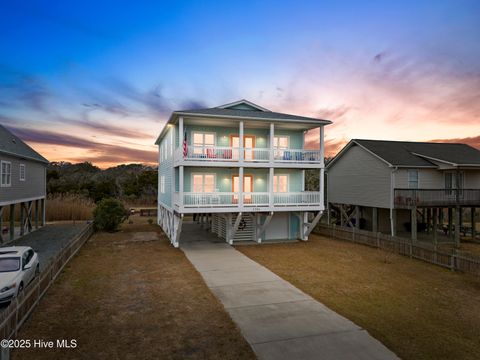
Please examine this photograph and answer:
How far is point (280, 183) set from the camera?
23.0 meters

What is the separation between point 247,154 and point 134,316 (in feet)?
47.1

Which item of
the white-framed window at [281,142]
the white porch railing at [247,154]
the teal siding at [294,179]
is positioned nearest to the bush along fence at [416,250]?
the teal siding at [294,179]

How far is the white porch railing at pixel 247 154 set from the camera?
19.2m

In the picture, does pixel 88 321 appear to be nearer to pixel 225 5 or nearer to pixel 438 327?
pixel 438 327

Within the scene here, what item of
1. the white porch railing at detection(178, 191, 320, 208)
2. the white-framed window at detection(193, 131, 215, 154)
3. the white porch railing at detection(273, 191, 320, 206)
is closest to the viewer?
the white porch railing at detection(178, 191, 320, 208)

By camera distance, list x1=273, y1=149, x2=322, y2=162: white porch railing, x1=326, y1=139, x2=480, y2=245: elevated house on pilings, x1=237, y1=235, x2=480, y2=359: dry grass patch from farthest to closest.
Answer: x1=326, y1=139, x2=480, y2=245: elevated house on pilings < x1=273, y1=149, x2=322, y2=162: white porch railing < x1=237, y1=235, x2=480, y2=359: dry grass patch

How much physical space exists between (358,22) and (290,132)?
8.24 metres

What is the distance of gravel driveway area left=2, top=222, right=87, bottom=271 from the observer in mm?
18281

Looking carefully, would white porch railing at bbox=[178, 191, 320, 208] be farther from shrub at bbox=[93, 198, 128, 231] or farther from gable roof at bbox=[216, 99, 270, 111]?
shrub at bbox=[93, 198, 128, 231]

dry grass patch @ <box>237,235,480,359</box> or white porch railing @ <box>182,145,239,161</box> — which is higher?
white porch railing @ <box>182,145,239,161</box>

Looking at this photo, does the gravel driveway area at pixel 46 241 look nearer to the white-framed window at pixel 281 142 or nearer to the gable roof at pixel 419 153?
the white-framed window at pixel 281 142

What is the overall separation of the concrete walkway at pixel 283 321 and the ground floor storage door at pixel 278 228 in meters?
8.35

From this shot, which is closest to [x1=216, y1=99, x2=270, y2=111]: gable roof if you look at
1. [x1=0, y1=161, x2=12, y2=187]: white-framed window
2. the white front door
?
the white front door

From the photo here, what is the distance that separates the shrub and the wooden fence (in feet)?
44.1
